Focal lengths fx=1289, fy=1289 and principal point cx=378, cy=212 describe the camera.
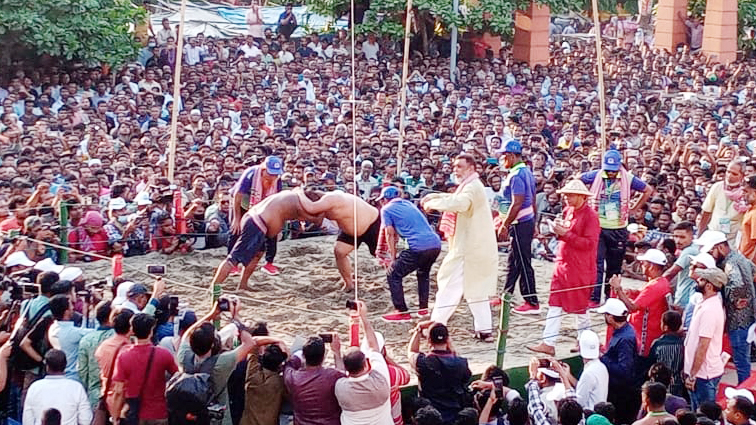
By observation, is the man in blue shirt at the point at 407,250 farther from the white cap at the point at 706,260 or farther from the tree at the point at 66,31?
the tree at the point at 66,31

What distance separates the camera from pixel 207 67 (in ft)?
72.6

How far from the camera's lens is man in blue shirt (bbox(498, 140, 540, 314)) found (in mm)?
11672

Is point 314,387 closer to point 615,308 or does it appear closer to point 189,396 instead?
point 189,396

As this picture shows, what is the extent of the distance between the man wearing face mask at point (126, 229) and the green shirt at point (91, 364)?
519 centimetres

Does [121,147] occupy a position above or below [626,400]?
above

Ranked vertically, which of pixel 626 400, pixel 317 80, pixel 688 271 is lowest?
pixel 626 400

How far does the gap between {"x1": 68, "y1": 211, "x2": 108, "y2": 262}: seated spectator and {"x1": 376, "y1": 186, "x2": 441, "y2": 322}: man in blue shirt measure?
340cm

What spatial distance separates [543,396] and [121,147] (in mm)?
10325

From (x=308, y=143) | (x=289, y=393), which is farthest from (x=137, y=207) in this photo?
(x=289, y=393)

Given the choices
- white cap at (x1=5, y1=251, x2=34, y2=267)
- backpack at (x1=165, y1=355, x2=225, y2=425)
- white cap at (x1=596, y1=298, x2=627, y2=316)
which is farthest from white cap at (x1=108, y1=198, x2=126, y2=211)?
white cap at (x1=596, y1=298, x2=627, y2=316)

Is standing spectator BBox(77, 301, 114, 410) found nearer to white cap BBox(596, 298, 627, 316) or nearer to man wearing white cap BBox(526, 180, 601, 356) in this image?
white cap BBox(596, 298, 627, 316)

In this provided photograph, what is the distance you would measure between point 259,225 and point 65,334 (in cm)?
398

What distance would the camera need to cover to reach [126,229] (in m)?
13.9

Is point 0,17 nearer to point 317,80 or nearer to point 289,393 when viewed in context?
point 317,80
